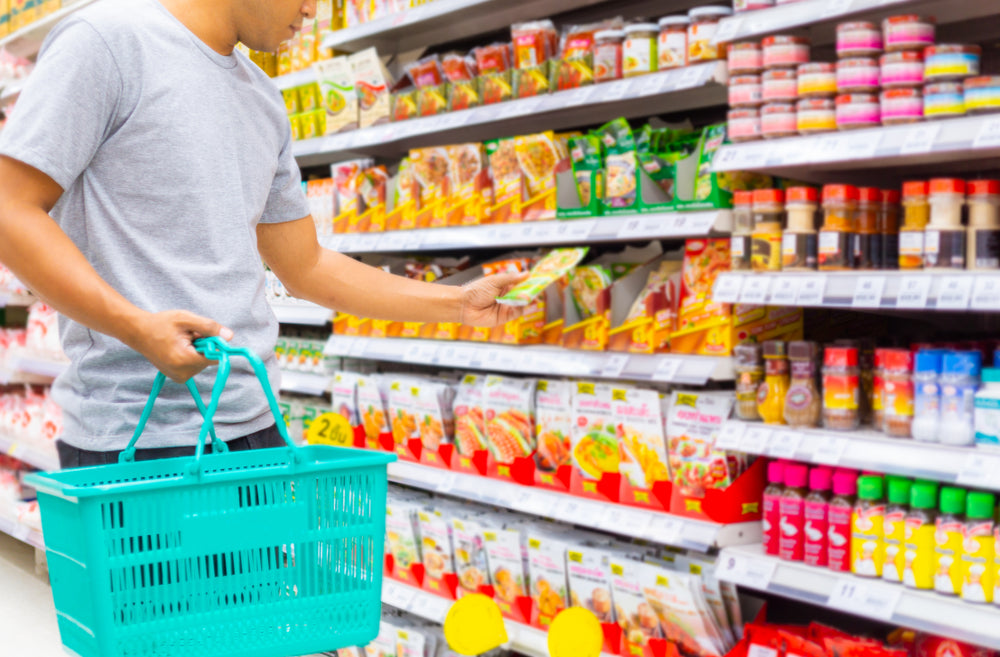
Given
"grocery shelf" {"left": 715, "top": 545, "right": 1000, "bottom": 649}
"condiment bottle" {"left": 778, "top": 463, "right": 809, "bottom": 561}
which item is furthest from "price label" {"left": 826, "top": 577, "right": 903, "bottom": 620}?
"condiment bottle" {"left": 778, "top": 463, "right": 809, "bottom": 561}

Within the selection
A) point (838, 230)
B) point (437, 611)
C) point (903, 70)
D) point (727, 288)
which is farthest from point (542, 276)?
point (437, 611)

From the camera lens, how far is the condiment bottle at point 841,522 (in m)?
2.11

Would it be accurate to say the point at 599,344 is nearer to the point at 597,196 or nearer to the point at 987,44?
the point at 597,196

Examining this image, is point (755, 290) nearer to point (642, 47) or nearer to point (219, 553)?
point (642, 47)

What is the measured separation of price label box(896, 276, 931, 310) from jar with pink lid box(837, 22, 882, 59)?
49 cm

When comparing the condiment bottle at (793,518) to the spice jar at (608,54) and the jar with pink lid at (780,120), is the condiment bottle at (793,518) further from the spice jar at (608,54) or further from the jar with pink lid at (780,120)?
the spice jar at (608,54)

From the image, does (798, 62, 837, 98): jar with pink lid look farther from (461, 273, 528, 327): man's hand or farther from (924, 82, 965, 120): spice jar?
(461, 273, 528, 327): man's hand

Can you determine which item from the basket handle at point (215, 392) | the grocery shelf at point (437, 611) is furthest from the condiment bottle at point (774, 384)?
the basket handle at point (215, 392)

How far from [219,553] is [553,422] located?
1713 millimetres

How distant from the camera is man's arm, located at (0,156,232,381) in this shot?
4.00 ft

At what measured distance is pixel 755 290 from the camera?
7.20ft

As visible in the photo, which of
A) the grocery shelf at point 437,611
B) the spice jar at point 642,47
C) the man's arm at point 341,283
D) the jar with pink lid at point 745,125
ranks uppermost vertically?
the spice jar at point 642,47

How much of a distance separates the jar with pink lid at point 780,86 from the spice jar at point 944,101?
11.5 inches

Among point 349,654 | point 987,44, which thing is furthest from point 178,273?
point 349,654
